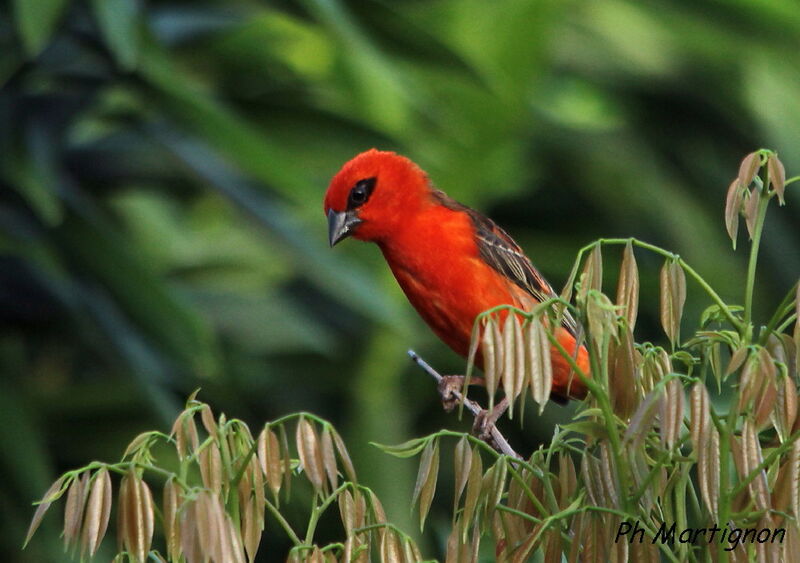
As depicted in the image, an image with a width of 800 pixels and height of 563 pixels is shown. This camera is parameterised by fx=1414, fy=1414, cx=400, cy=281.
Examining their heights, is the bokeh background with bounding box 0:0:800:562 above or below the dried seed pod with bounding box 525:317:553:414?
above

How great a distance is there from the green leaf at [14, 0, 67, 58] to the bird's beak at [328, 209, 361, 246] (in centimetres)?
102

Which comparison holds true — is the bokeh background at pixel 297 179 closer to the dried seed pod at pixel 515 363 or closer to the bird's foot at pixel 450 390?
the bird's foot at pixel 450 390

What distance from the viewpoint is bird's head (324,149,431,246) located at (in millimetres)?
4000

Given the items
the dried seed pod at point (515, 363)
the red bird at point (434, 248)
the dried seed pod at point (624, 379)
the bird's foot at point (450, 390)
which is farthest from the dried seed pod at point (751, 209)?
the red bird at point (434, 248)

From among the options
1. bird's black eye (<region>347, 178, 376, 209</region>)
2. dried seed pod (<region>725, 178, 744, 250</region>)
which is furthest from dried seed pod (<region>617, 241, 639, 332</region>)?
bird's black eye (<region>347, 178, 376, 209</region>)

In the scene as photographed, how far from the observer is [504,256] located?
4.08 meters

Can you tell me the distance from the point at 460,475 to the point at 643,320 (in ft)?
14.3

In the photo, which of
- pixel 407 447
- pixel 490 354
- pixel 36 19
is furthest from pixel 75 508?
pixel 36 19

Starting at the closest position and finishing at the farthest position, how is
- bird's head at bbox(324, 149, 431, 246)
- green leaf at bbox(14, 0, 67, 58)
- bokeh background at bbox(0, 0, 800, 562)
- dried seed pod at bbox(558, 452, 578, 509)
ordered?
1. dried seed pod at bbox(558, 452, 578, 509)
2. bird's head at bbox(324, 149, 431, 246)
3. green leaf at bbox(14, 0, 67, 58)
4. bokeh background at bbox(0, 0, 800, 562)

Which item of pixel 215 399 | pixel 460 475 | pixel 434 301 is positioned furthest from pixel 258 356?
pixel 460 475

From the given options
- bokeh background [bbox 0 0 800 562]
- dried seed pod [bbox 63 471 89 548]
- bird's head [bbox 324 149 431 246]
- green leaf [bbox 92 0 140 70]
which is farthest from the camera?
bokeh background [bbox 0 0 800 562]

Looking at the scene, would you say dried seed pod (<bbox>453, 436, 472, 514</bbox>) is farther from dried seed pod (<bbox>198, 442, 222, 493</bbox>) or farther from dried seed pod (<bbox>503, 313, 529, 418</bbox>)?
dried seed pod (<bbox>198, 442, 222, 493</bbox>)

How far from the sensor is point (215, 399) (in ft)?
17.6

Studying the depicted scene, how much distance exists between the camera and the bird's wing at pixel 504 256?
4039mm
